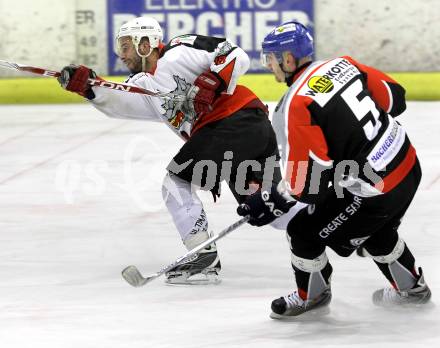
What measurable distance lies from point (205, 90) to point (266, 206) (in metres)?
0.85

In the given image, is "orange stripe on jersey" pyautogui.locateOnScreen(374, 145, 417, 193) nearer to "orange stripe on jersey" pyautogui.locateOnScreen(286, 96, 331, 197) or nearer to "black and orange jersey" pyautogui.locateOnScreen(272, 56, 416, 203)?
"black and orange jersey" pyautogui.locateOnScreen(272, 56, 416, 203)

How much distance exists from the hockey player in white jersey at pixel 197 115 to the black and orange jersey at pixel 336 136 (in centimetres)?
81

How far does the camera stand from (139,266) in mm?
4656

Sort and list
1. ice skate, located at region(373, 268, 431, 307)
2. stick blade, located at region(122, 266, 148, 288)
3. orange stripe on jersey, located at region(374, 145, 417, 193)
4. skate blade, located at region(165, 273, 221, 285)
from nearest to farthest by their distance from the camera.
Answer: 1. orange stripe on jersey, located at region(374, 145, 417, 193)
2. ice skate, located at region(373, 268, 431, 307)
3. stick blade, located at region(122, 266, 148, 288)
4. skate blade, located at region(165, 273, 221, 285)

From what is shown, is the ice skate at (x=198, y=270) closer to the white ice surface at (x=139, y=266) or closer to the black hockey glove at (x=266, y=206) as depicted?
the white ice surface at (x=139, y=266)

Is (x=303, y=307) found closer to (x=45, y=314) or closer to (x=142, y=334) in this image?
(x=142, y=334)

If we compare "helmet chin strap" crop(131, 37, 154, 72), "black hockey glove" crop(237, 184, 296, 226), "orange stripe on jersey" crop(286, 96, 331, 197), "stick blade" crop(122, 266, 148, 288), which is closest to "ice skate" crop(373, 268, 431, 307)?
"black hockey glove" crop(237, 184, 296, 226)

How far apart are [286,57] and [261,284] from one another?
38.5 inches

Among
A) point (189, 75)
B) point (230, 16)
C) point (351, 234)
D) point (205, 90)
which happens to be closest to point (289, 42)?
point (351, 234)

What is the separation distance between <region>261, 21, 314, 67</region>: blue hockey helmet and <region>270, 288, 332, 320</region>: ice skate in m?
0.74

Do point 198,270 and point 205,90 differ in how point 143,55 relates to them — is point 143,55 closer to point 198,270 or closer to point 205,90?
point 205,90

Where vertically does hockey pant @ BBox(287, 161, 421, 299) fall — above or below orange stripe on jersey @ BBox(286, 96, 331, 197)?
below

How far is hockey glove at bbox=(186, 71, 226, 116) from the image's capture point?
14.3ft

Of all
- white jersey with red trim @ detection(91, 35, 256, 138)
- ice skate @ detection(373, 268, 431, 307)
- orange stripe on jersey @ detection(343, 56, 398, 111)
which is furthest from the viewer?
white jersey with red trim @ detection(91, 35, 256, 138)
